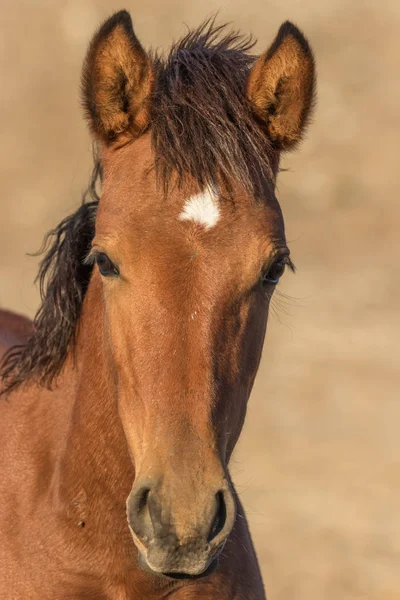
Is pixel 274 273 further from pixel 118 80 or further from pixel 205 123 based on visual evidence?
pixel 118 80

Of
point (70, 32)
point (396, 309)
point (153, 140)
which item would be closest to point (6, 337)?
point (153, 140)

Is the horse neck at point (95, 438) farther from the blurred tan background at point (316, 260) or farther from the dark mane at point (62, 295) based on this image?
the blurred tan background at point (316, 260)

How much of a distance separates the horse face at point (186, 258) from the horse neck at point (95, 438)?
0.15 meters

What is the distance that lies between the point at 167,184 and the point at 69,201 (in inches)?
540

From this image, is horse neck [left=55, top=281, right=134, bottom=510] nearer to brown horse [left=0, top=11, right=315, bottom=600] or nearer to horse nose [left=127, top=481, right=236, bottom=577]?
brown horse [left=0, top=11, right=315, bottom=600]

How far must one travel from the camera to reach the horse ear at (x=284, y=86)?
3.57 metres

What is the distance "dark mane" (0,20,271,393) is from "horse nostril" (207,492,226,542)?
3.28 ft

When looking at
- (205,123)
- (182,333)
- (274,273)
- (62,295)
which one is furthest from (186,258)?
(62,295)

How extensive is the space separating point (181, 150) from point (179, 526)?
46.7 inches

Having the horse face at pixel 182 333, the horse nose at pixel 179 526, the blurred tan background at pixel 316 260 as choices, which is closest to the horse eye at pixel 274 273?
the horse face at pixel 182 333

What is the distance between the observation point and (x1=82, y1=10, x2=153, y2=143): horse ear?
3.47m

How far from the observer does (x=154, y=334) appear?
3.10 m

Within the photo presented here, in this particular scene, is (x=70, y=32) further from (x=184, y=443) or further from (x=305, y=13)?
(x=184, y=443)

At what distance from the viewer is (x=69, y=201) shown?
16797 millimetres
